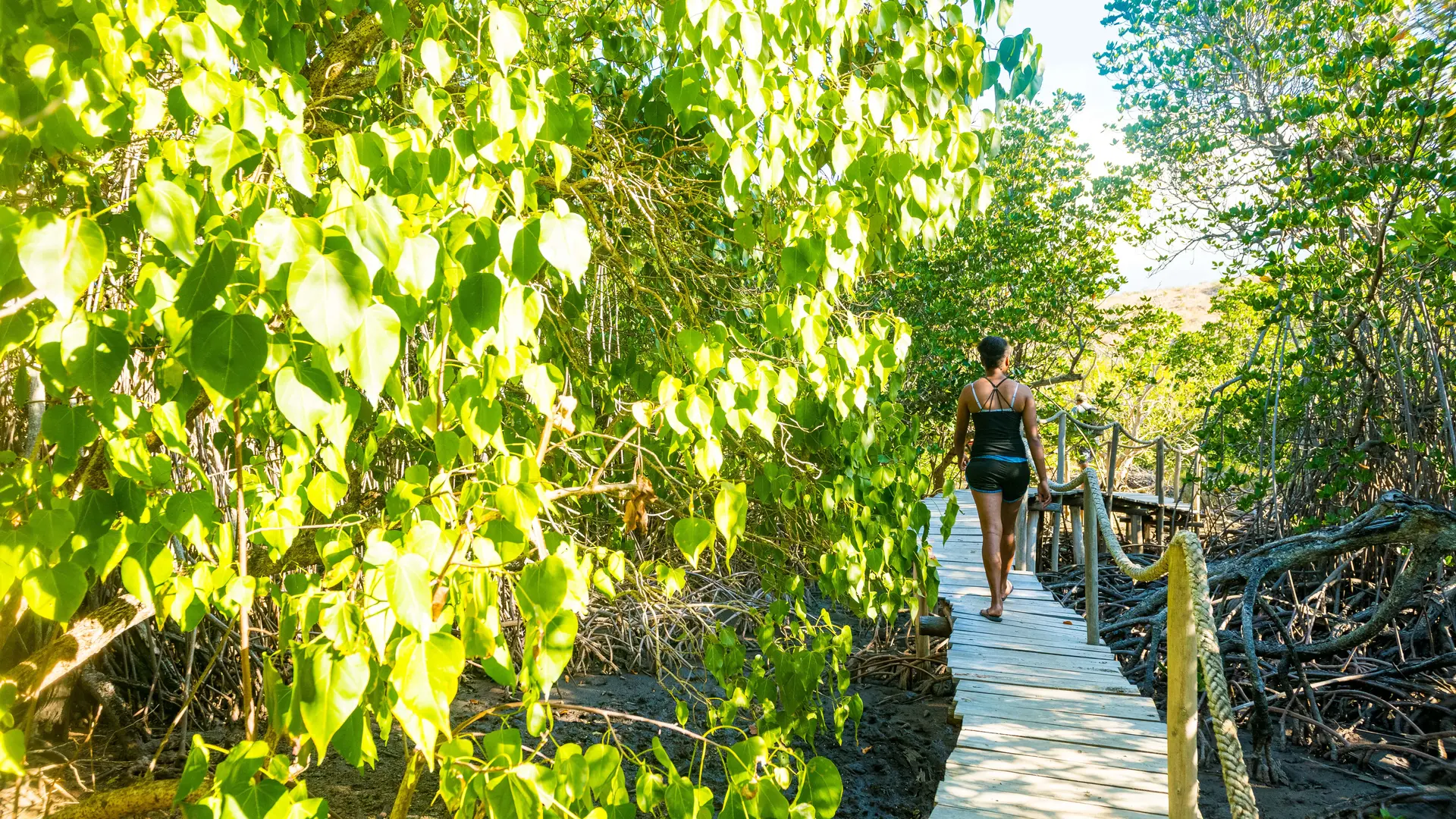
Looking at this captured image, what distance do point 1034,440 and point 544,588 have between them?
369 centimetres

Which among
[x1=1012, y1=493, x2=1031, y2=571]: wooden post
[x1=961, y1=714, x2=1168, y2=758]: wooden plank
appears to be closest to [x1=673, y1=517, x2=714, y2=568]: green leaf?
[x1=961, y1=714, x2=1168, y2=758]: wooden plank

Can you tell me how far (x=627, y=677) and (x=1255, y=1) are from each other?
7.24 m

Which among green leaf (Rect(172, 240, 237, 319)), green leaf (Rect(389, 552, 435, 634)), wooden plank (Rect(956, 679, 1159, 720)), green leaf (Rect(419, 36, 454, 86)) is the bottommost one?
wooden plank (Rect(956, 679, 1159, 720))

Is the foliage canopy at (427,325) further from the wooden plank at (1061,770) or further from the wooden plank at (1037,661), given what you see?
the wooden plank at (1037,661)

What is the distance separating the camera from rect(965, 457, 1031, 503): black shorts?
4.52 meters

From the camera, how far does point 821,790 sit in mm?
1560

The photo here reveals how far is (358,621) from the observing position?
1.14m

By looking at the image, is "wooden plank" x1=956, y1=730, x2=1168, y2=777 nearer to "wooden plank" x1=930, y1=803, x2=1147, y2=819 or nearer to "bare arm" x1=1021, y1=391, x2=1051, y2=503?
"wooden plank" x1=930, y1=803, x2=1147, y2=819

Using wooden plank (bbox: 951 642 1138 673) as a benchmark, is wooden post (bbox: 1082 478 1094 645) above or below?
above

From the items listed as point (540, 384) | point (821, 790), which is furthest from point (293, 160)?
point (821, 790)

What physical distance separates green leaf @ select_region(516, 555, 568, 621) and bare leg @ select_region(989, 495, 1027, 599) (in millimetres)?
3633

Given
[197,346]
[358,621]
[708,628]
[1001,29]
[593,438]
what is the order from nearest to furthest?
[197,346]
[358,621]
[1001,29]
[593,438]
[708,628]

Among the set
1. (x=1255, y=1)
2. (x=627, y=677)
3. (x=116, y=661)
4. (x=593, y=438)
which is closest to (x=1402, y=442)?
(x=1255, y=1)

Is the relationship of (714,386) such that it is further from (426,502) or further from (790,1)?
(790,1)
